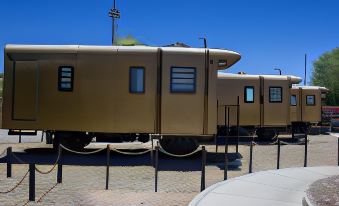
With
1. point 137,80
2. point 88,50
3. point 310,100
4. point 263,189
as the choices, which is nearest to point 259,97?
point 310,100

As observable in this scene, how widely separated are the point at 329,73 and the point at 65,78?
2279 inches

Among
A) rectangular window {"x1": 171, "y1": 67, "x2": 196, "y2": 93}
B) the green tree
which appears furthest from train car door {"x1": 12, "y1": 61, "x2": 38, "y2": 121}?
the green tree

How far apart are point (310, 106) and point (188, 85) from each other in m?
15.5

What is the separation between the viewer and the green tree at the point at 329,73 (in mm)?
63031

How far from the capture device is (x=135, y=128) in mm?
15547

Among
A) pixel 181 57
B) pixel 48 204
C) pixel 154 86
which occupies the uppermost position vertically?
pixel 181 57

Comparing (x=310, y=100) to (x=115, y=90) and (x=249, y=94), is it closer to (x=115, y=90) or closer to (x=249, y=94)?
(x=249, y=94)

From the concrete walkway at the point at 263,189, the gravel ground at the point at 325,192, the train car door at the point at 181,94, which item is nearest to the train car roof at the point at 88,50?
the train car door at the point at 181,94

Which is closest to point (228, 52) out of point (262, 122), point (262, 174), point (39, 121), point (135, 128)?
point (135, 128)

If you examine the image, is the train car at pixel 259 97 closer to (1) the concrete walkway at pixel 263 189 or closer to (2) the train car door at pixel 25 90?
(2) the train car door at pixel 25 90

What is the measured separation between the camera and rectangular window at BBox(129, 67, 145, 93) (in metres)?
15.5

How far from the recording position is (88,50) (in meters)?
15.6

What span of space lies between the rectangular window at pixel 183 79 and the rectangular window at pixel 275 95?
8.99 meters

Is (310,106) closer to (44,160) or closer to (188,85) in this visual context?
(188,85)
